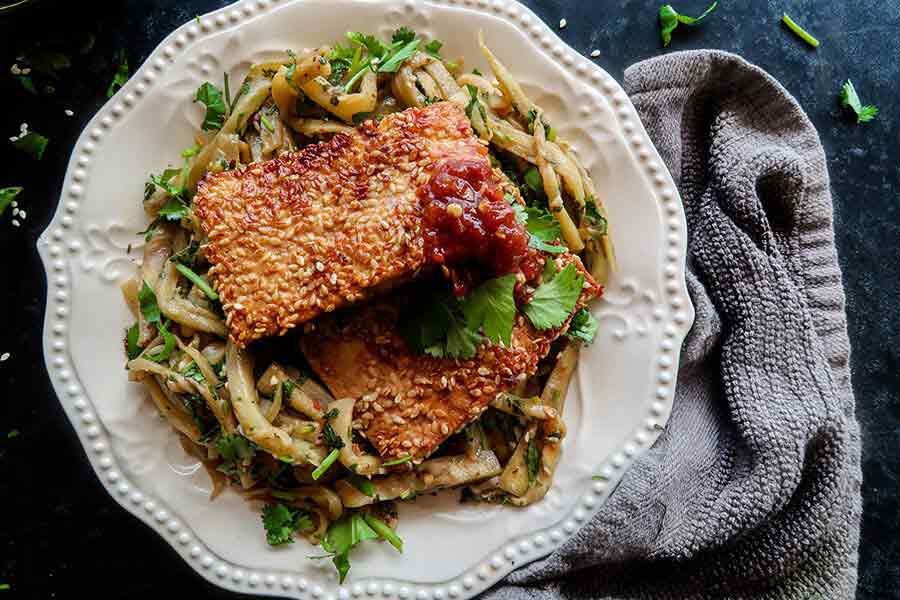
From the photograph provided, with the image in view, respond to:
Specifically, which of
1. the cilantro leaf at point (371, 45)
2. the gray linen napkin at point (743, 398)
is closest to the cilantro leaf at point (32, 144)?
the cilantro leaf at point (371, 45)

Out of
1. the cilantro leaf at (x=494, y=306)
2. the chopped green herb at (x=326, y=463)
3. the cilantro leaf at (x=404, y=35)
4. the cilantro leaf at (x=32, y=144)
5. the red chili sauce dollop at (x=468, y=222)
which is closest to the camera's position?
the red chili sauce dollop at (x=468, y=222)

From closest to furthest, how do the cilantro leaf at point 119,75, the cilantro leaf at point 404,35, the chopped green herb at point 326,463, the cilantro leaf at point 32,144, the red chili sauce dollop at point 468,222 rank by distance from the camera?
the red chili sauce dollop at point 468,222 → the chopped green herb at point 326,463 → the cilantro leaf at point 404,35 → the cilantro leaf at point 119,75 → the cilantro leaf at point 32,144

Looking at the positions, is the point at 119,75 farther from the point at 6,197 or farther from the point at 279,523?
the point at 279,523

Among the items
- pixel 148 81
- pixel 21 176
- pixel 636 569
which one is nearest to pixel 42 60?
pixel 21 176

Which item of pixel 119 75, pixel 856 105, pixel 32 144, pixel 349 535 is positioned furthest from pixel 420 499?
pixel 856 105

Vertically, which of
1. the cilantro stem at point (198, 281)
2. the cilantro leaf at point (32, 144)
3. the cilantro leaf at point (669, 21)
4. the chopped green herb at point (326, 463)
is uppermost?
the cilantro leaf at point (669, 21)

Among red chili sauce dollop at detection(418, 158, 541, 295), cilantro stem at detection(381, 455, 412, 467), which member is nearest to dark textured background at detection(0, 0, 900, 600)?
cilantro stem at detection(381, 455, 412, 467)

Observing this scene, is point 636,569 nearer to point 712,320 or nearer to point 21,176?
point 712,320

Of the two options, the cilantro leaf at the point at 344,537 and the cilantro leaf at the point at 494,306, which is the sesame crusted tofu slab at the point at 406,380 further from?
the cilantro leaf at the point at 344,537
